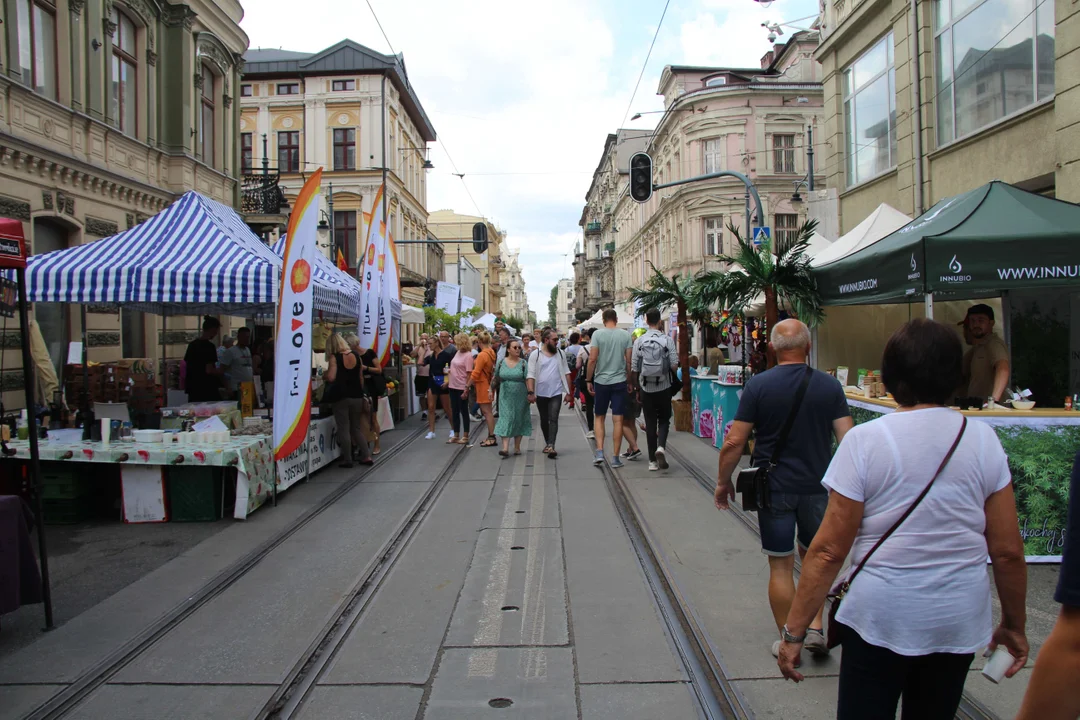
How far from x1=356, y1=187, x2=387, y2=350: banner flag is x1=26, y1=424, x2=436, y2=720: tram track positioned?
2.82 meters

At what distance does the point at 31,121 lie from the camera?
11.8 m

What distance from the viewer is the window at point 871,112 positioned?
519 inches

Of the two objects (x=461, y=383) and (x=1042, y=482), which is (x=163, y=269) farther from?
(x=1042, y=482)

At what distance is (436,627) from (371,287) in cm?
775

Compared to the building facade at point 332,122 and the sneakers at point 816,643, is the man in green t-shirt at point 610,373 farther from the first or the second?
the building facade at point 332,122

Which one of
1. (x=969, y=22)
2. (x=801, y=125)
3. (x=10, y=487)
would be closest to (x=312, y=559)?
(x=10, y=487)

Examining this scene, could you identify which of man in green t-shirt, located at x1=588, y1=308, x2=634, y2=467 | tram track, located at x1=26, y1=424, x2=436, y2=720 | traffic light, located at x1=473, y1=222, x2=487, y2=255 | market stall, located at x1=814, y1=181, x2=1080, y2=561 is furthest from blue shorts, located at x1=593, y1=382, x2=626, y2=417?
traffic light, located at x1=473, y1=222, x2=487, y2=255

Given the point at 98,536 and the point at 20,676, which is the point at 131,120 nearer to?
the point at 98,536

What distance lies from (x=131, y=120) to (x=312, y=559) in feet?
40.7

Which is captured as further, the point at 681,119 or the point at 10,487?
the point at 681,119

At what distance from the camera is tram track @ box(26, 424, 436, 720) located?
394 cm

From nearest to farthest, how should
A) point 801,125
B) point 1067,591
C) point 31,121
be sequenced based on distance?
point 1067,591
point 31,121
point 801,125

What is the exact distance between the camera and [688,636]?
4.66 metres

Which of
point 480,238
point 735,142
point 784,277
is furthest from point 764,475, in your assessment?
point 735,142
